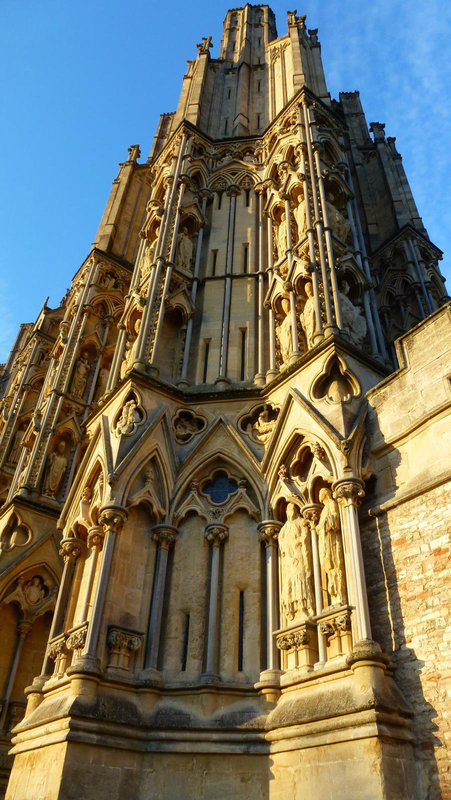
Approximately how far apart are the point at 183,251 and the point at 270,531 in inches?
346

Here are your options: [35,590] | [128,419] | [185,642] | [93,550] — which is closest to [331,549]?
[185,642]

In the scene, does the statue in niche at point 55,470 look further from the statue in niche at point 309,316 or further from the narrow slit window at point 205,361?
the statue in niche at point 309,316

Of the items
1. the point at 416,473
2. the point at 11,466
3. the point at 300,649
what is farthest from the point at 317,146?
the point at 11,466

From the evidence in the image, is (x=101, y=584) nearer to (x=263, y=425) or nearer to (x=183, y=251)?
(x=263, y=425)

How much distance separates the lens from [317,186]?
15773 mm

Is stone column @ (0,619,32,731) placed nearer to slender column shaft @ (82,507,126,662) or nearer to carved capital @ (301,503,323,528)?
slender column shaft @ (82,507,126,662)

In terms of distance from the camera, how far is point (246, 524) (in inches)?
461

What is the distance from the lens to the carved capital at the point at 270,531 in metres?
11.1

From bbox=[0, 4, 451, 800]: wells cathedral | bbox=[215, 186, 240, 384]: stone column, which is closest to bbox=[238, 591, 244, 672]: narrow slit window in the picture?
bbox=[0, 4, 451, 800]: wells cathedral

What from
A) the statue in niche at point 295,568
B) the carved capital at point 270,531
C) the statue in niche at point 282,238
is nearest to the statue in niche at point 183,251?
the statue in niche at point 282,238

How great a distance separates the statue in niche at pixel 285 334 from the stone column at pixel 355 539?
4.03 meters

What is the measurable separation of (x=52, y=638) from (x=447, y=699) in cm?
705

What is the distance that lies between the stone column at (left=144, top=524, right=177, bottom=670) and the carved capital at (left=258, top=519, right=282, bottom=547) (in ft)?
5.34

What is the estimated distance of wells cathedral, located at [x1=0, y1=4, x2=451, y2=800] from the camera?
8.59 m
